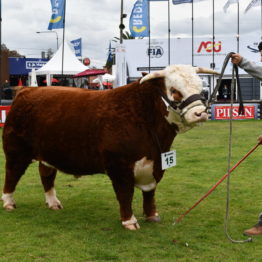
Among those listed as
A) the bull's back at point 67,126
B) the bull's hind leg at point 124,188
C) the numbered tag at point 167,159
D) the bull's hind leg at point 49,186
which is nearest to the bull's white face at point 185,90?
the numbered tag at point 167,159

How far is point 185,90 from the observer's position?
14.1 feet

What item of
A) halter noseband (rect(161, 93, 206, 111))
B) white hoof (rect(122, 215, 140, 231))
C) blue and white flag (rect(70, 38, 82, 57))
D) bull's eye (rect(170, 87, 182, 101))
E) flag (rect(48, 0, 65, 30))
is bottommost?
white hoof (rect(122, 215, 140, 231))

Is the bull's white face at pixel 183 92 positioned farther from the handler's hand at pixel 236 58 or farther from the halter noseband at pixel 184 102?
the handler's hand at pixel 236 58

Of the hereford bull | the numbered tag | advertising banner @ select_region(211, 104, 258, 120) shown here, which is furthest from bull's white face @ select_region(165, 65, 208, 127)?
advertising banner @ select_region(211, 104, 258, 120)

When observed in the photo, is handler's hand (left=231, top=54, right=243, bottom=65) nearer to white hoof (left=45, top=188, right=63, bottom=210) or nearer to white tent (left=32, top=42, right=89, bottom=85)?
white hoof (left=45, top=188, right=63, bottom=210)

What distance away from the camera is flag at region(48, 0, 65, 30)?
18688 millimetres

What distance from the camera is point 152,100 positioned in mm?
4652

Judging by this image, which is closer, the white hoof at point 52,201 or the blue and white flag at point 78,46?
the white hoof at point 52,201

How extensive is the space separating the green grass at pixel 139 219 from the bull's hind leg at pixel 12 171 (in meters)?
0.16

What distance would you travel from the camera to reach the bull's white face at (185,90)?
4.13m

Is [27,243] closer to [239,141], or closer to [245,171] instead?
[245,171]

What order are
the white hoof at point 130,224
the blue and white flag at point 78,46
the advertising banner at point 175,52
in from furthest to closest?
the blue and white flag at point 78,46 < the advertising banner at point 175,52 < the white hoof at point 130,224

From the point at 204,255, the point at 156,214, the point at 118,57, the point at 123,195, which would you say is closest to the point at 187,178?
the point at 156,214

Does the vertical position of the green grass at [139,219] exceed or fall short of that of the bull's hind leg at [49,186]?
it falls short
